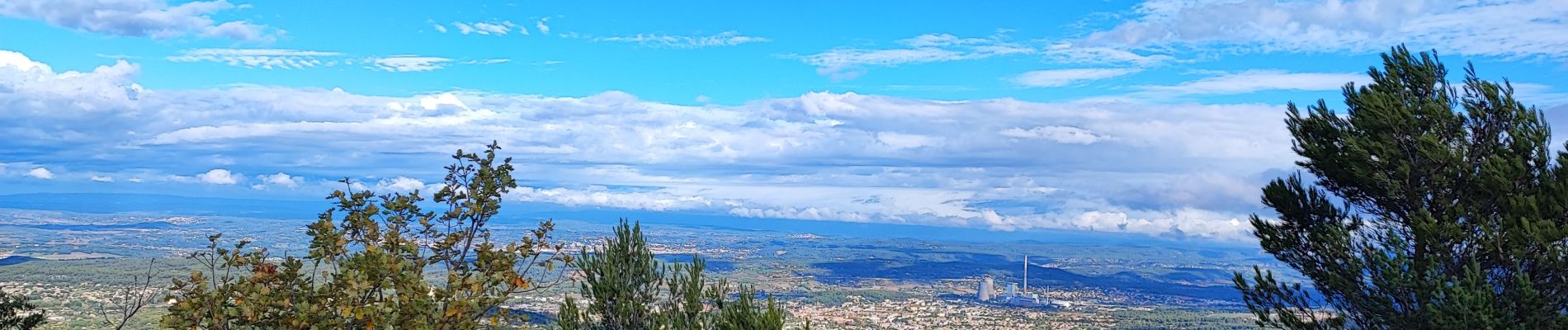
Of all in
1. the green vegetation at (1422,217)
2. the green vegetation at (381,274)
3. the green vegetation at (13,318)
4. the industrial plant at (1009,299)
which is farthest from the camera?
the industrial plant at (1009,299)

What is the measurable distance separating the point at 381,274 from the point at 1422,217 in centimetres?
1018

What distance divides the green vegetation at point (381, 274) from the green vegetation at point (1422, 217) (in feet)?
27.7

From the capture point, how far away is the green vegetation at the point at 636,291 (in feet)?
37.1

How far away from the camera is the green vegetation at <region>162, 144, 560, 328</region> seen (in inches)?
259

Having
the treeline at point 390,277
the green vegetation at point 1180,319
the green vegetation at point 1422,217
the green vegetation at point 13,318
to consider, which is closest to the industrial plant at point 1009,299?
the green vegetation at point 1180,319

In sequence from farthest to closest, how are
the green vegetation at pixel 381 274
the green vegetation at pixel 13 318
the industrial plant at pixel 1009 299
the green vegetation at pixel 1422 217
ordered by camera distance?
1. the industrial plant at pixel 1009 299
2. the green vegetation at pixel 13 318
3. the green vegetation at pixel 1422 217
4. the green vegetation at pixel 381 274

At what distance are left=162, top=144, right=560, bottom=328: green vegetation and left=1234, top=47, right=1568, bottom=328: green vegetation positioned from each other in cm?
844

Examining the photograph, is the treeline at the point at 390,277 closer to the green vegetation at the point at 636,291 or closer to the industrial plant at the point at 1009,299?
the green vegetation at the point at 636,291

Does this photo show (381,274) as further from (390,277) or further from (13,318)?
(13,318)

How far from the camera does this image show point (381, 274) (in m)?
6.73

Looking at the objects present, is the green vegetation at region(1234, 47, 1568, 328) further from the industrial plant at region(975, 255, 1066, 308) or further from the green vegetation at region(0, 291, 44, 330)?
the industrial plant at region(975, 255, 1066, 308)

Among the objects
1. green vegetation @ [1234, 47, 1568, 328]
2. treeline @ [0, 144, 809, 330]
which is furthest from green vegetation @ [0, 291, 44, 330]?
green vegetation @ [1234, 47, 1568, 328]

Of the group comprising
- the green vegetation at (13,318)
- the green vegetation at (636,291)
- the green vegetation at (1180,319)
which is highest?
the green vegetation at (636,291)

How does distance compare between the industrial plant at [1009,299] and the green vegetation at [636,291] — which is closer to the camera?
the green vegetation at [636,291]
